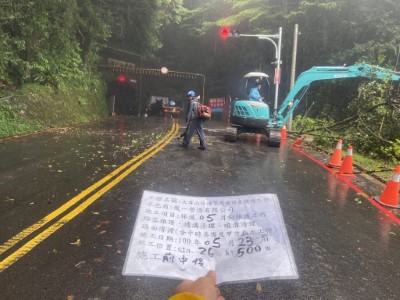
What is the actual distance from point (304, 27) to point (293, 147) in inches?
564

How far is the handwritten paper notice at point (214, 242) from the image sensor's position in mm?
2037

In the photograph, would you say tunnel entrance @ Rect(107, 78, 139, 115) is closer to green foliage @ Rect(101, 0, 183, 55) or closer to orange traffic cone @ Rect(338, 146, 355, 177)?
green foliage @ Rect(101, 0, 183, 55)

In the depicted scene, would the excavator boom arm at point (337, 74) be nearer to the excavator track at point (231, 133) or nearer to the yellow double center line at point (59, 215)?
the excavator track at point (231, 133)

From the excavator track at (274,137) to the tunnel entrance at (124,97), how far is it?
2769 centimetres

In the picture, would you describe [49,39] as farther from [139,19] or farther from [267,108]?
[267,108]

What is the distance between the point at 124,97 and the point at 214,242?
4277 cm

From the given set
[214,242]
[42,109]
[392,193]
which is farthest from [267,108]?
[214,242]

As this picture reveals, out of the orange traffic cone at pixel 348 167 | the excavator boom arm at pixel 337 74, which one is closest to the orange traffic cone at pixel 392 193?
the orange traffic cone at pixel 348 167

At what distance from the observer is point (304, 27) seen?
2683 centimetres

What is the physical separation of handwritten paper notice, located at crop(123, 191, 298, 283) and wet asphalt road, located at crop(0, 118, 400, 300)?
5.51ft

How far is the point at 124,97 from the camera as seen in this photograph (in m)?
43.6

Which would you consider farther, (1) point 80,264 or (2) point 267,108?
(2) point 267,108

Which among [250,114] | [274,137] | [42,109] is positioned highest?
[250,114]

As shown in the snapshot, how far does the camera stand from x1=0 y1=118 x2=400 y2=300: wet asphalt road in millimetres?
3812
